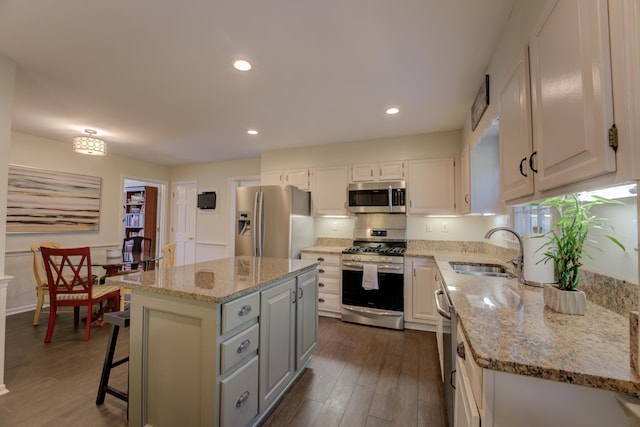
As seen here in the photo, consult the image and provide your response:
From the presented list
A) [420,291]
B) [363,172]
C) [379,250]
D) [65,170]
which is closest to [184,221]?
[65,170]

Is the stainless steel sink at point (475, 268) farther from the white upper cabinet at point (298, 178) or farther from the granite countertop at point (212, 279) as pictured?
the white upper cabinet at point (298, 178)

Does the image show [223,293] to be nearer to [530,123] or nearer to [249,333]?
[249,333]

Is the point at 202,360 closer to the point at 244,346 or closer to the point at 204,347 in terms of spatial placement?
the point at 204,347

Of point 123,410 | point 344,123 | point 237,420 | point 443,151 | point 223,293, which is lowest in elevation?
point 123,410

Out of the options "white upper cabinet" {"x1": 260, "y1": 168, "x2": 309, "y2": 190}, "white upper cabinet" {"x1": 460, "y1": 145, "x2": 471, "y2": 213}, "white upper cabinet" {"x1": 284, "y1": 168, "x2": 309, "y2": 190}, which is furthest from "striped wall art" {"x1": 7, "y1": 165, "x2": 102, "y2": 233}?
"white upper cabinet" {"x1": 460, "y1": 145, "x2": 471, "y2": 213}

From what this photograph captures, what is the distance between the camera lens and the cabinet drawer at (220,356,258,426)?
1.35 metres

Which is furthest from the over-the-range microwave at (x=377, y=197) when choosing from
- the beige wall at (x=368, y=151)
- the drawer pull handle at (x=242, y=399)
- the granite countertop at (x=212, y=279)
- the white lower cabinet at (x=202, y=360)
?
the drawer pull handle at (x=242, y=399)

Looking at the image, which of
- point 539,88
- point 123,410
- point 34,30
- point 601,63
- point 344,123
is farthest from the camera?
point 344,123

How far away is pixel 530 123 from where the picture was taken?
1.20 m

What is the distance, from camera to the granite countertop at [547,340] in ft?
2.20

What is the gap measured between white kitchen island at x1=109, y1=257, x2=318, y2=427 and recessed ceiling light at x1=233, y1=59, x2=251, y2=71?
1563 mm

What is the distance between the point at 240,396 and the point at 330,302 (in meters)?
2.24

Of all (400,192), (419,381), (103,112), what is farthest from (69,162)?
(419,381)

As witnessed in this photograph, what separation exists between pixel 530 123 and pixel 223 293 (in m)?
1.65
